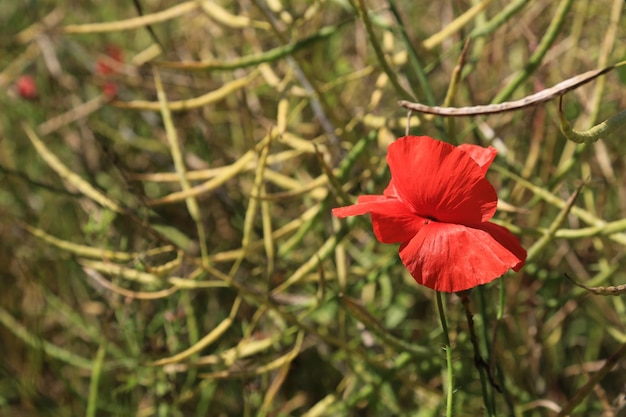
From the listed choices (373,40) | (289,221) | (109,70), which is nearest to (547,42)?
(373,40)

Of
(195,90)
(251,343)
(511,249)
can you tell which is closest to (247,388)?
(251,343)

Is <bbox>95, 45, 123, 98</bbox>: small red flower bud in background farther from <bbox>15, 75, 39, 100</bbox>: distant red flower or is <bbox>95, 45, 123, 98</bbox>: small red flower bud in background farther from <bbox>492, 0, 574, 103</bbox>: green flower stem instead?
<bbox>492, 0, 574, 103</bbox>: green flower stem

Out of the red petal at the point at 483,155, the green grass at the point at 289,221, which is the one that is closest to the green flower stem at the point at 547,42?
the green grass at the point at 289,221

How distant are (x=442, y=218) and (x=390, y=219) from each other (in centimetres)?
4

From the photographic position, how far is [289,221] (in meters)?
1.32

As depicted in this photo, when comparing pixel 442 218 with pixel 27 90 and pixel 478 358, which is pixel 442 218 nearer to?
pixel 478 358

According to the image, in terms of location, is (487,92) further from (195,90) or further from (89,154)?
(89,154)

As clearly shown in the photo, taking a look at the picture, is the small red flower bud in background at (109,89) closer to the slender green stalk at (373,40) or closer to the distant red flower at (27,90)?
the distant red flower at (27,90)

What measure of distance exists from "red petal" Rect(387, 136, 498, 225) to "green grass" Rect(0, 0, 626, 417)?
0.14 metres

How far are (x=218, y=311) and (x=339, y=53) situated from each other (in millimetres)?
622

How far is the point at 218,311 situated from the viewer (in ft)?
4.47

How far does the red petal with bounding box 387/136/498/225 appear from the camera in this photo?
487 mm

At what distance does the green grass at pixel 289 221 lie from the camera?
855mm

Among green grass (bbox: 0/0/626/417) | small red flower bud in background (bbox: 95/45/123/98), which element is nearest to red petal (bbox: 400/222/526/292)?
green grass (bbox: 0/0/626/417)
